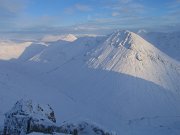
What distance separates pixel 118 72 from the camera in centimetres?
17100

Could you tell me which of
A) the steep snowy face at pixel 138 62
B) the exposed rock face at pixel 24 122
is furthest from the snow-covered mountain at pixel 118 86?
the exposed rock face at pixel 24 122

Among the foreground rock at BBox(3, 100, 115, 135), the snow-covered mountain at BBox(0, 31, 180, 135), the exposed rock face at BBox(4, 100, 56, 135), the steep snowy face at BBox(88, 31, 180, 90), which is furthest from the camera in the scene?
the steep snowy face at BBox(88, 31, 180, 90)

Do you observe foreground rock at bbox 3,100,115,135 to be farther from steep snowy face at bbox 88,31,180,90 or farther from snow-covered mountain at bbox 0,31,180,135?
steep snowy face at bbox 88,31,180,90

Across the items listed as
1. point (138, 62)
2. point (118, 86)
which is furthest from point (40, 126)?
point (138, 62)

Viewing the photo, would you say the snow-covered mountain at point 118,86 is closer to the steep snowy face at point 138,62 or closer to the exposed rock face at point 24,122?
the steep snowy face at point 138,62

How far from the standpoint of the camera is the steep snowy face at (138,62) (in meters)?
171

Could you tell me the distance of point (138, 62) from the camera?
184 m

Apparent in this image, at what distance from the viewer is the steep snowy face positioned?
561 ft

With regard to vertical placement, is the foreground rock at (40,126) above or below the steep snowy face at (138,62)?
above

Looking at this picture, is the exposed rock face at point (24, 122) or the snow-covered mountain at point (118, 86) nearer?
the exposed rock face at point (24, 122)

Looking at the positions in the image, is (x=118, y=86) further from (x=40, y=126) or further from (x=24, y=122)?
(x=40, y=126)

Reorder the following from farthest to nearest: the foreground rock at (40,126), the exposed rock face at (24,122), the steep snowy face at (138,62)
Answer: the steep snowy face at (138,62)
the exposed rock face at (24,122)
the foreground rock at (40,126)

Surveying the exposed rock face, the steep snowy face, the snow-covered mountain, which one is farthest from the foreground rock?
the steep snowy face

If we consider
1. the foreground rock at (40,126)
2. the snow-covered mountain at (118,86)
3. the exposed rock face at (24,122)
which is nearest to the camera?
the foreground rock at (40,126)
